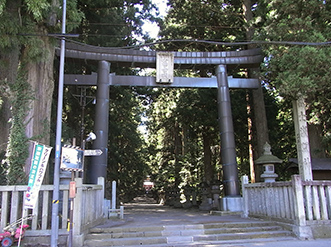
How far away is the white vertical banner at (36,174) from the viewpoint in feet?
23.2

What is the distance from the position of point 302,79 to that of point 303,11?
10.8ft

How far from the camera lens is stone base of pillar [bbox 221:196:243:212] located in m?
12.0

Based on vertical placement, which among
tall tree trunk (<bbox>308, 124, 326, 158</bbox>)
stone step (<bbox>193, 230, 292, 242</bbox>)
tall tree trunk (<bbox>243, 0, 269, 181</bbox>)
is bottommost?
stone step (<bbox>193, 230, 292, 242</bbox>)

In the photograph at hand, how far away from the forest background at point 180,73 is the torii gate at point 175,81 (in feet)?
2.45

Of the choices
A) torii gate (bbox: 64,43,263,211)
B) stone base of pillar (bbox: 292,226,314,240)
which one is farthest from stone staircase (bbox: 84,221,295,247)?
torii gate (bbox: 64,43,263,211)

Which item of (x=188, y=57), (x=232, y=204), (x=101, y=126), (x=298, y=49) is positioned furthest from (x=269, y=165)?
(x=101, y=126)

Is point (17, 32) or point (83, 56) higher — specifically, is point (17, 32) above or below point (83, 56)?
below

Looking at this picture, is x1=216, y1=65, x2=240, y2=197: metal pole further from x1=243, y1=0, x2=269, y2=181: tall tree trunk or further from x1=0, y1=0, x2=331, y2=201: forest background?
x1=243, y1=0, x2=269, y2=181: tall tree trunk

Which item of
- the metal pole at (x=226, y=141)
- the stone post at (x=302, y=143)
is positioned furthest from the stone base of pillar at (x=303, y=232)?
the metal pole at (x=226, y=141)

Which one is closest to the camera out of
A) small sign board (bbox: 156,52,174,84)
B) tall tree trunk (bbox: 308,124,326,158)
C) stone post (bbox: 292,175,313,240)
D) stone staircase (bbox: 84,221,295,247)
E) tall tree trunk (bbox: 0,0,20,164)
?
stone staircase (bbox: 84,221,295,247)

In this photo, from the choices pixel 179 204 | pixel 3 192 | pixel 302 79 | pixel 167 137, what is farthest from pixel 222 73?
pixel 167 137

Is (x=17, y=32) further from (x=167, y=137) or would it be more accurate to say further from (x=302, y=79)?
(x=167, y=137)

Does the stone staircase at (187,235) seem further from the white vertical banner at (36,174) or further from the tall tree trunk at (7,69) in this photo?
the tall tree trunk at (7,69)

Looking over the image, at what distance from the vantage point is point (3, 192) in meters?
7.55
